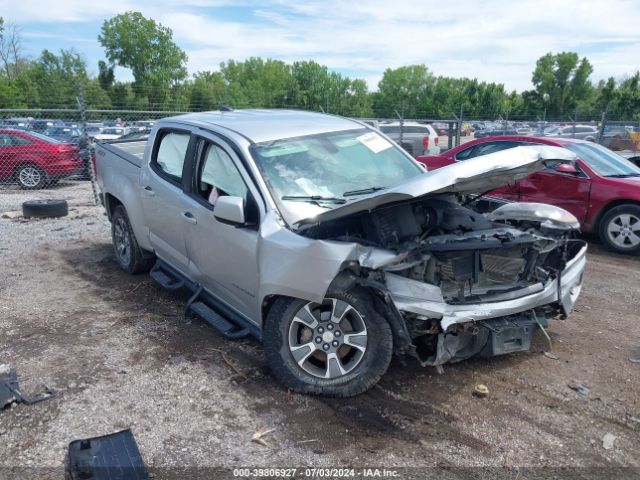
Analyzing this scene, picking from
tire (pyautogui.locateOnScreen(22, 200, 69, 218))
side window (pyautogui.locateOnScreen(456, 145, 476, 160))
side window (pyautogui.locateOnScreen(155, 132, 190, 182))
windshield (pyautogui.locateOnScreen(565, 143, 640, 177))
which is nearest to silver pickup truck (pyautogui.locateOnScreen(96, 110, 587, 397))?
side window (pyautogui.locateOnScreen(155, 132, 190, 182))

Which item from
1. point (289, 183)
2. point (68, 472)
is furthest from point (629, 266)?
→ point (68, 472)

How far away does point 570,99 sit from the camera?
65.8 meters

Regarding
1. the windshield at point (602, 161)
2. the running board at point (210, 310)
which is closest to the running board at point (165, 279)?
the running board at point (210, 310)

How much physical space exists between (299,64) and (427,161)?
65572 millimetres

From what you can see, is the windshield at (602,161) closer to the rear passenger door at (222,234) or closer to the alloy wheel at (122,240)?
the rear passenger door at (222,234)

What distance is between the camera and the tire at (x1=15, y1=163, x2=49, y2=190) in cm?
1355

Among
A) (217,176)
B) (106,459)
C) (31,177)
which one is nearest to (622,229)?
(217,176)

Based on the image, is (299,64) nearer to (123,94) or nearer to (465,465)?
(123,94)

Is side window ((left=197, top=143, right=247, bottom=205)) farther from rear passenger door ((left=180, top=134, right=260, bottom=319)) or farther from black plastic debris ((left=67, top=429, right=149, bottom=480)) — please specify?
black plastic debris ((left=67, top=429, right=149, bottom=480))

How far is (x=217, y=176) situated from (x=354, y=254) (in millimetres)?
1649

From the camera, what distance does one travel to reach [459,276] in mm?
3604

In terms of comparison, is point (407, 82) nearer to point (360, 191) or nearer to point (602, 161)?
point (602, 161)

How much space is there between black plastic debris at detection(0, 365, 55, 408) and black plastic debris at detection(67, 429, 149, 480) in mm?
845

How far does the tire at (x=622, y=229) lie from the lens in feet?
24.5
